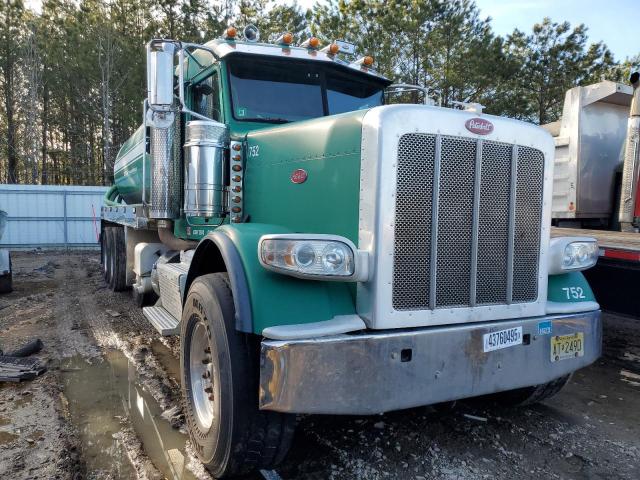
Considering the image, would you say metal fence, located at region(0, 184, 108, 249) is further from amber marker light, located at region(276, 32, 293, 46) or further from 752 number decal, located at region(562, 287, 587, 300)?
752 number decal, located at region(562, 287, 587, 300)

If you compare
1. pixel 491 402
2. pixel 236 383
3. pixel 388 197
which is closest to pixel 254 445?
pixel 236 383

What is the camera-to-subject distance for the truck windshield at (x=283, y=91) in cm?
407

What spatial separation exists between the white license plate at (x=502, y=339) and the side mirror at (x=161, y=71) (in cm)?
275

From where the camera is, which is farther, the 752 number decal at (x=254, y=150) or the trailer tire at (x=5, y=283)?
the trailer tire at (x=5, y=283)

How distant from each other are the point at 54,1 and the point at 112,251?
67.3 ft

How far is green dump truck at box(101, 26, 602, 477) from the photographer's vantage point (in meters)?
2.37

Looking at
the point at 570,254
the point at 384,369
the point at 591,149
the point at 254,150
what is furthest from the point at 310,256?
the point at 591,149

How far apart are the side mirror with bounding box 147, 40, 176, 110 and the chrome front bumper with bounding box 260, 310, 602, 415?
7.39 ft

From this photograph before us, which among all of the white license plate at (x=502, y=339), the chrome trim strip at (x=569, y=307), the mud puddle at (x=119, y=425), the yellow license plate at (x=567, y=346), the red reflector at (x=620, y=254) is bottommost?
the mud puddle at (x=119, y=425)

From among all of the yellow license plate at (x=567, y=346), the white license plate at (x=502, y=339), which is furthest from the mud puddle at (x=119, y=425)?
the yellow license plate at (x=567, y=346)

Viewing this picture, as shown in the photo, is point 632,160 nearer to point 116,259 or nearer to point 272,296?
point 272,296

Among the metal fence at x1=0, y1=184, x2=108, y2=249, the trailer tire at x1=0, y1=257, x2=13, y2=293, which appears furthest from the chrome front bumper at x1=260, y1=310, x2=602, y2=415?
the metal fence at x1=0, y1=184, x2=108, y2=249

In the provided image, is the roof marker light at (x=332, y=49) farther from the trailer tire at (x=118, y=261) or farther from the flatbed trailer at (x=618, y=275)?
the trailer tire at (x=118, y=261)

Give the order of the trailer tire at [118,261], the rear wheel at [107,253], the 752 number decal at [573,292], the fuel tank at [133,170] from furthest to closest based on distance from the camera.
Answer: the rear wheel at [107,253] < the trailer tire at [118,261] < the fuel tank at [133,170] < the 752 number decal at [573,292]
